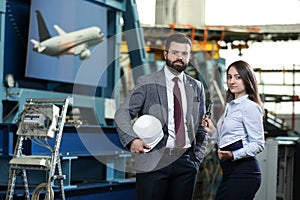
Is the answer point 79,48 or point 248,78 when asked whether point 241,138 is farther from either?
point 79,48

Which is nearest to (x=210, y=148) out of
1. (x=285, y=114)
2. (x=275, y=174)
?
(x=275, y=174)

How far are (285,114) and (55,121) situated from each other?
960cm

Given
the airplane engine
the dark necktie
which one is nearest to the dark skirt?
the dark necktie

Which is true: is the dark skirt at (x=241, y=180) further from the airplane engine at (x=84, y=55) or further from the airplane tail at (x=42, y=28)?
the airplane engine at (x=84, y=55)

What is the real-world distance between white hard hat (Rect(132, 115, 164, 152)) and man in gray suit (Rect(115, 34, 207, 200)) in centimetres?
4

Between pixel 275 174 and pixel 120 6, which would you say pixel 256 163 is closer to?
pixel 275 174

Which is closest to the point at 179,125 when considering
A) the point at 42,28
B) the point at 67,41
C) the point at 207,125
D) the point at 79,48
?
the point at 207,125

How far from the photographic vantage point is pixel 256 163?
3.27m

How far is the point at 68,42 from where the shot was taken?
7230mm

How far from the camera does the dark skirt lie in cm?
320

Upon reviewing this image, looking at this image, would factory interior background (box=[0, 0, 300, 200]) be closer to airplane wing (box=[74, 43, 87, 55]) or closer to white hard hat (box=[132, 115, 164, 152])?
airplane wing (box=[74, 43, 87, 55])

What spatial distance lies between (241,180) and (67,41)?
4.50m

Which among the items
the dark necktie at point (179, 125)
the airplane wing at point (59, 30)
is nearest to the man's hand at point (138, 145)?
the dark necktie at point (179, 125)

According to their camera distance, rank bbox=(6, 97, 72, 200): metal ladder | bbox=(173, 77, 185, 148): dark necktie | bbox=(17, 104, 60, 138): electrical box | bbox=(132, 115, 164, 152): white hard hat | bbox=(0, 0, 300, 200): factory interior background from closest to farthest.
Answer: bbox=(132, 115, 164, 152): white hard hat
bbox=(173, 77, 185, 148): dark necktie
bbox=(6, 97, 72, 200): metal ladder
bbox=(17, 104, 60, 138): electrical box
bbox=(0, 0, 300, 200): factory interior background
